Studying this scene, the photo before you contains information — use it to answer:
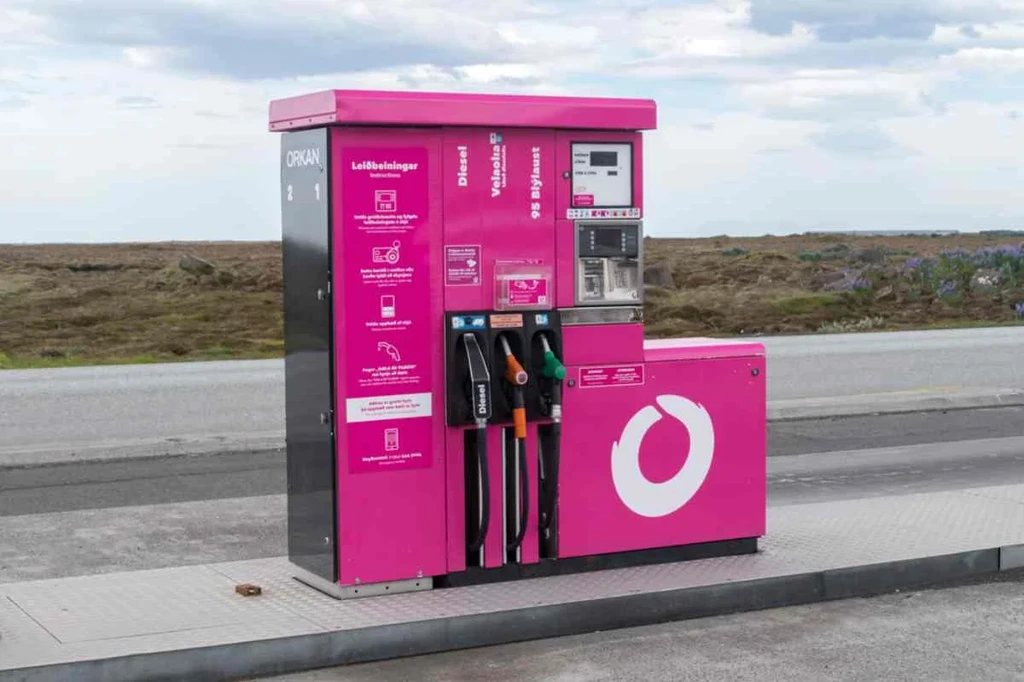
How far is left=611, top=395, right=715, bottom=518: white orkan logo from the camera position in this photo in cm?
818

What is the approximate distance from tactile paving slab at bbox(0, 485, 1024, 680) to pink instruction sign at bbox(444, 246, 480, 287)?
1542 millimetres

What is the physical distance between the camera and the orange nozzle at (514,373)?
753cm

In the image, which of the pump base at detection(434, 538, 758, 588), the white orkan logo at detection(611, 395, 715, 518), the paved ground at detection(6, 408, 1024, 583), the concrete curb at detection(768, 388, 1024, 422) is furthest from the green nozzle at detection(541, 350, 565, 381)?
the concrete curb at detection(768, 388, 1024, 422)

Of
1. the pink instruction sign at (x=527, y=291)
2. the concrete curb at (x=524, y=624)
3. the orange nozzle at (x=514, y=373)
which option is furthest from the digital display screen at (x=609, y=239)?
the concrete curb at (x=524, y=624)

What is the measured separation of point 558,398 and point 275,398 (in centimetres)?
867

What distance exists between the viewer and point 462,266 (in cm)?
768

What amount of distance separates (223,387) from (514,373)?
9558 mm

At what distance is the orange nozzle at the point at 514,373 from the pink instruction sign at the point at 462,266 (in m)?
0.42

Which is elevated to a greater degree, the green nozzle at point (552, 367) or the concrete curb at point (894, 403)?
the green nozzle at point (552, 367)

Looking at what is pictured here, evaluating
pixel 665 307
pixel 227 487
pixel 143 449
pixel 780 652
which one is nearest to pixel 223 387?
pixel 143 449

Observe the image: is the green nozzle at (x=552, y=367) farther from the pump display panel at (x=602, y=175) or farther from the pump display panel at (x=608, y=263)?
the pump display panel at (x=602, y=175)

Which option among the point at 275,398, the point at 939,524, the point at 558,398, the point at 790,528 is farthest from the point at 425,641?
the point at 275,398

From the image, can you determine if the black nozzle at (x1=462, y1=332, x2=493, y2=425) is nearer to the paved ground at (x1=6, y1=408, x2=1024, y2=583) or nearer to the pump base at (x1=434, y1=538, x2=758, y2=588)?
the pump base at (x1=434, y1=538, x2=758, y2=588)

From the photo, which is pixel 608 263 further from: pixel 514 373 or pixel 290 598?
pixel 290 598
